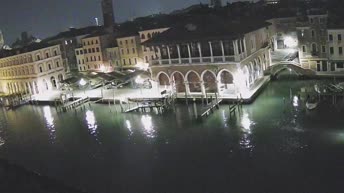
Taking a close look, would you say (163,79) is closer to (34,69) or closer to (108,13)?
(34,69)

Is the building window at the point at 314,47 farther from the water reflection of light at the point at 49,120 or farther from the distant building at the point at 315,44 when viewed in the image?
the water reflection of light at the point at 49,120

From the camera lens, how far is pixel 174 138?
34.0 metres

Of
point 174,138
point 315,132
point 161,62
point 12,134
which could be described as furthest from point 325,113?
point 12,134

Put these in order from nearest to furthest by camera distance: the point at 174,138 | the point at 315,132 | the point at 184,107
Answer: the point at 315,132, the point at 174,138, the point at 184,107

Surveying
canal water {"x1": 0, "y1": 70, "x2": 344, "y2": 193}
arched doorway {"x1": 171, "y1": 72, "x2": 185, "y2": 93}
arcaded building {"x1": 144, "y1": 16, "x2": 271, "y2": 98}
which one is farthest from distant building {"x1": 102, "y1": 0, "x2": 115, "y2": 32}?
canal water {"x1": 0, "y1": 70, "x2": 344, "y2": 193}

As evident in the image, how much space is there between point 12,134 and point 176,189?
87.4ft

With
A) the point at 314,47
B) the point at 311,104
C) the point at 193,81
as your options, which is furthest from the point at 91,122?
the point at 314,47

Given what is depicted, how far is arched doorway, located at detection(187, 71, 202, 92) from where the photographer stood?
46.6 m

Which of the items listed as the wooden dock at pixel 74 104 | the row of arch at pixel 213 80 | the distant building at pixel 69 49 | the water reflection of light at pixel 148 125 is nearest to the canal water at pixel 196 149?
the water reflection of light at pixel 148 125

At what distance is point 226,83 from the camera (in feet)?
151

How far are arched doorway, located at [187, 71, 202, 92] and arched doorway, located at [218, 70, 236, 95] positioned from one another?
2.58 metres

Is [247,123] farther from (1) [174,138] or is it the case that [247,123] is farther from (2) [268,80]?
(2) [268,80]

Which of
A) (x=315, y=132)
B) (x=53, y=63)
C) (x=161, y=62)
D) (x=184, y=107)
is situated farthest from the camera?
(x=53, y=63)

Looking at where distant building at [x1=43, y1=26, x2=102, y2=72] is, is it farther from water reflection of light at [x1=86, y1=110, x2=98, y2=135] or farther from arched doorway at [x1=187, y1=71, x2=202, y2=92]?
arched doorway at [x1=187, y1=71, x2=202, y2=92]
